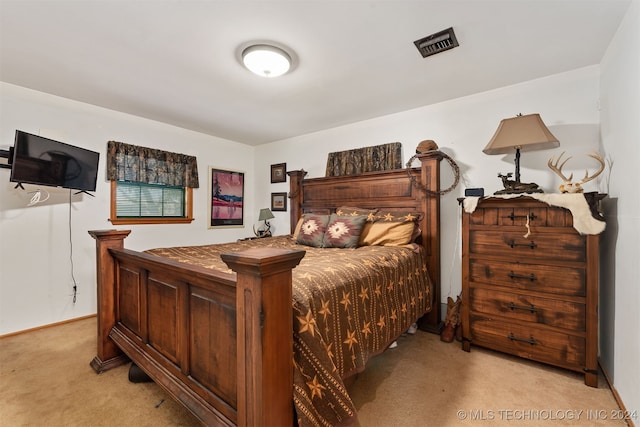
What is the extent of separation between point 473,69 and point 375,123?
1.30 metres

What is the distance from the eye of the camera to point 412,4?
5.37 feet

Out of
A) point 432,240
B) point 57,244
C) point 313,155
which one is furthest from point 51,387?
point 313,155

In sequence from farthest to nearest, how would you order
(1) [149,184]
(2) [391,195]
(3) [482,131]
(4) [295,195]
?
(4) [295,195] → (1) [149,184] → (2) [391,195] → (3) [482,131]

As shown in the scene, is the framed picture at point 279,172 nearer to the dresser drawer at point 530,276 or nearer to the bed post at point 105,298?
the bed post at point 105,298

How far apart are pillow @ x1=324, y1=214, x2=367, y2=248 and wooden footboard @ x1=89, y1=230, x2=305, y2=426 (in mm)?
1424

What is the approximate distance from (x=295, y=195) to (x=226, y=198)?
4.04ft

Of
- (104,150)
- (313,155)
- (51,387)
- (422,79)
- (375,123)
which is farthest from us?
(313,155)

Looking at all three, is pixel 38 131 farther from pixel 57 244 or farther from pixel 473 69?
pixel 473 69

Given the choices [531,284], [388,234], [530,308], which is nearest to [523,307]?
[530,308]

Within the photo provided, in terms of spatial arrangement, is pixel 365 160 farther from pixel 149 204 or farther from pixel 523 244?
pixel 149 204

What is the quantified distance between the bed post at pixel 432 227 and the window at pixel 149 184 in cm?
307

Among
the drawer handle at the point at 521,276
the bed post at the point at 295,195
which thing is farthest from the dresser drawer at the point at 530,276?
the bed post at the point at 295,195

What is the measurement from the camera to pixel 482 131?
110 inches

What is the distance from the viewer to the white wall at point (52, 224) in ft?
8.84
